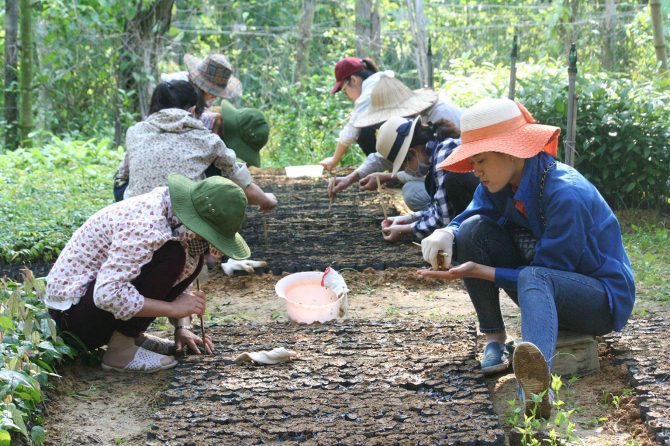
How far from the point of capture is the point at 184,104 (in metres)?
4.21

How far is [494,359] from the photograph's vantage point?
312cm

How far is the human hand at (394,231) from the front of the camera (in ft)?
16.4

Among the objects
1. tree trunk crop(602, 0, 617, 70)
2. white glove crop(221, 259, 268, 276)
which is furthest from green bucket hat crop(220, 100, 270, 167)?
tree trunk crop(602, 0, 617, 70)

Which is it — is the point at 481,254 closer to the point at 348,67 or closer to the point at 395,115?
the point at 395,115

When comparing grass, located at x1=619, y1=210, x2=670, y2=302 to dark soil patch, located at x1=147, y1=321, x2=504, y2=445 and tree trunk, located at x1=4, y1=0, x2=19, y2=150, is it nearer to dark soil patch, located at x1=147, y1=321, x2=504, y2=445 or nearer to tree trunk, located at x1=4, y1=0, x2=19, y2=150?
dark soil patch, located at x1=147, y1=321, x2=504, y2=445

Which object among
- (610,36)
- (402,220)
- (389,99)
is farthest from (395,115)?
(610,36)

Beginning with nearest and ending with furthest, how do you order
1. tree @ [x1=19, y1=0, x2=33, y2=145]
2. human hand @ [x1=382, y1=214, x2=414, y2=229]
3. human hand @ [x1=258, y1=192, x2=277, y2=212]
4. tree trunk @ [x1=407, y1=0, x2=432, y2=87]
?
human hand @ [x1=258, y1=192, x2=277, y2=212]
human hand @ [x1=382, y1=214, x2=414, y2=229]
tree @ [x1=19, y1=0, x2=33, y2=145]
tree trunk @ [x1=407, y1=0, x2=432, y2=87]

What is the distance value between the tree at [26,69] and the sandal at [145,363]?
641cm

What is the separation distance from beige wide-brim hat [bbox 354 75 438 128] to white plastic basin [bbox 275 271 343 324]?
2.17 meters

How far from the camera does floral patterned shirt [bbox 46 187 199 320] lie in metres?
2.92

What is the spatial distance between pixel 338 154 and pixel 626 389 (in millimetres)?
3718

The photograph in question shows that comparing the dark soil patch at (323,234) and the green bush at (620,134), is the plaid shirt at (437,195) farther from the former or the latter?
the green bush at (620,134)

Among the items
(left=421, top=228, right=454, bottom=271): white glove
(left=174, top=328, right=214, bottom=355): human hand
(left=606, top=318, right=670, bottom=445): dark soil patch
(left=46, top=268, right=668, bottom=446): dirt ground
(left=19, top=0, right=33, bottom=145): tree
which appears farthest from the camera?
(left=19, top=0, right=33, bottom=145): tree

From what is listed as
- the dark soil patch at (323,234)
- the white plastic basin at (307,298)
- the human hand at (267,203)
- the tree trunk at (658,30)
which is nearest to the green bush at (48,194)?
the dark soil patch at (323,234)
